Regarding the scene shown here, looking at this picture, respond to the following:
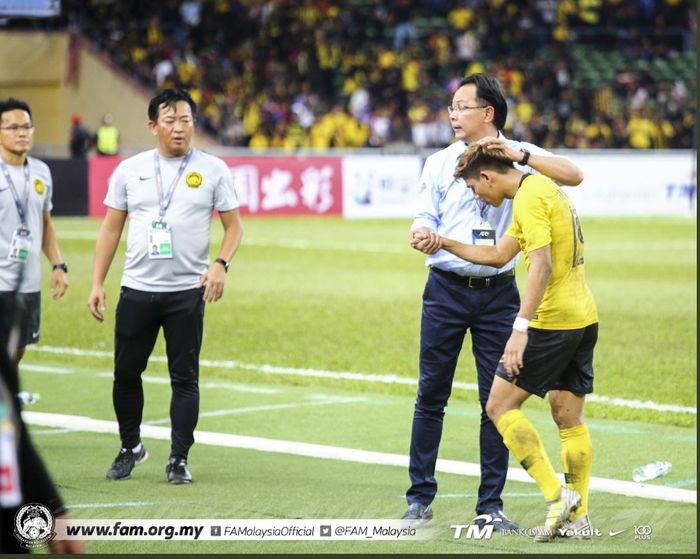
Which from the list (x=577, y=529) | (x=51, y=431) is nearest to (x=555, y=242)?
(x=577, y=529)

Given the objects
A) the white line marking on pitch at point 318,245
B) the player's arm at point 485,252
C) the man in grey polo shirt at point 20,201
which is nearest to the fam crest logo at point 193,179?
the man in grey polo shirt at point 20,201

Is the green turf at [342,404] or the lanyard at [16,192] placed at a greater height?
the lanyard at [16,192]

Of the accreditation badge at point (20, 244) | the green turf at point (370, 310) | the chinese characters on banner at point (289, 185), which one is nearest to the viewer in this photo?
the accreditation badge at point (20, 244)

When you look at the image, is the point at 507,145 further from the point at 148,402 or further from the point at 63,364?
the point at 63,364

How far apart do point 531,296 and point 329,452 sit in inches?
115

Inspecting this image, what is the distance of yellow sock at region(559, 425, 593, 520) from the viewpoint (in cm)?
640

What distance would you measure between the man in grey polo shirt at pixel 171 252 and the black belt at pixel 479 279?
1497mm

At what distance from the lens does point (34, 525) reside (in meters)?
3.53

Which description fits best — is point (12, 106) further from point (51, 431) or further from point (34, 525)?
point (34, 525)

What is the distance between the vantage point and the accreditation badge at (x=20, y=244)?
8224 millimetres

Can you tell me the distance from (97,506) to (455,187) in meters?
2.49

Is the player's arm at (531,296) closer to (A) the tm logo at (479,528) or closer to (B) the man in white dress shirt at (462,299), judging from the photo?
(B) the man in white dress shirt at (462,299)

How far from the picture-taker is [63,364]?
12.5 m

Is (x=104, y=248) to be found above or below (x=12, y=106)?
below
